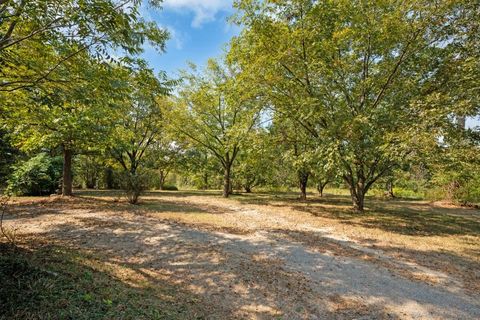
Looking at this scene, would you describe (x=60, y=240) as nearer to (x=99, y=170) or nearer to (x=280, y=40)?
(x=280, y=40)

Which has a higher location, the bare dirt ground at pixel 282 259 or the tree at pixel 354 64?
the tree at pixel 354 64

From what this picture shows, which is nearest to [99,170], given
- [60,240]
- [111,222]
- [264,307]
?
[111,222]

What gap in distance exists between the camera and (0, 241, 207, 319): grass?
8.90ft

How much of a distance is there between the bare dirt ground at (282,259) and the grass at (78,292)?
0.17 m

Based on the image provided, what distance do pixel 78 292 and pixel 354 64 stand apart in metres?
11.1

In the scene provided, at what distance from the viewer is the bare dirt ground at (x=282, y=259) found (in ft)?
12.4

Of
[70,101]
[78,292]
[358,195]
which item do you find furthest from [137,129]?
[78,292]

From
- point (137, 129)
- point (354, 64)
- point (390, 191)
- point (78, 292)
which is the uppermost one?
point (354, 64)

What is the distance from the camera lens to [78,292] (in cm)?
314

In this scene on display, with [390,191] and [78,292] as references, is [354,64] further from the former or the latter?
[390,191]

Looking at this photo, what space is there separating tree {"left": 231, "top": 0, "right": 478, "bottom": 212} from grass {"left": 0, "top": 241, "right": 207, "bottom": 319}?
653 cm

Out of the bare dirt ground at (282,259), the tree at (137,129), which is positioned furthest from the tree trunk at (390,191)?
the tree at (137,129)

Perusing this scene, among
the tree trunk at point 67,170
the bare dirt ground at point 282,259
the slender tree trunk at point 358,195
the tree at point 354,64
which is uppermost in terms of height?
the tree at point 354,64

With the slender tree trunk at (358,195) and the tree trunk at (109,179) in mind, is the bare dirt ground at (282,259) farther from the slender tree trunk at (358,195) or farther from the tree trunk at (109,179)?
the tree trunk at (109,179)
